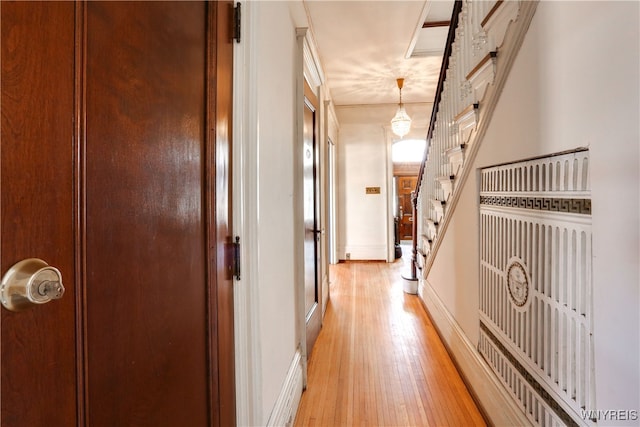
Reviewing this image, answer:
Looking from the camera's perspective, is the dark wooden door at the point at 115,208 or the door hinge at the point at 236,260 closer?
the dark wooden door at the point at 115,208

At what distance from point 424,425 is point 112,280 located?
5.45ft

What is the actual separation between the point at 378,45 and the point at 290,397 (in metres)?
3.46

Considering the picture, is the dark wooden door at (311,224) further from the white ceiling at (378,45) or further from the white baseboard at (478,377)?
the white baseboard at (478,377)

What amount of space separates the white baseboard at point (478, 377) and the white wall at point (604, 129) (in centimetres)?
60

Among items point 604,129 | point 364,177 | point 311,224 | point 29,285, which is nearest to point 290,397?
point 311,224

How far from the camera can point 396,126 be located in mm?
4539

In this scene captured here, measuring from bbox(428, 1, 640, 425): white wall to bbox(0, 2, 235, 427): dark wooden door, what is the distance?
1.05 metres

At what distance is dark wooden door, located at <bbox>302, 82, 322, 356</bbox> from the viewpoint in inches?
95.4

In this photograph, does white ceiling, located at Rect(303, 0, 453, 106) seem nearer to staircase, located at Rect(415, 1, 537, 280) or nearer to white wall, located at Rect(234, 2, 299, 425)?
staircase, located at Rect(415, 1, 537, 280)

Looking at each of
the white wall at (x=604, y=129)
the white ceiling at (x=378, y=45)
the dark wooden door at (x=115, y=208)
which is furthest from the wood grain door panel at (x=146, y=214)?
the white ceiling at (x=378, y=45)

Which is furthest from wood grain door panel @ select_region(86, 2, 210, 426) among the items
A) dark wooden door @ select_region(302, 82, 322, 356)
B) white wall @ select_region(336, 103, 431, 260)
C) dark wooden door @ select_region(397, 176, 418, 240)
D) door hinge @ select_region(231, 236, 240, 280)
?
dark wooden door @ select_region(397, 176, 418, 240)

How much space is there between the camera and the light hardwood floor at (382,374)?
1.68 m

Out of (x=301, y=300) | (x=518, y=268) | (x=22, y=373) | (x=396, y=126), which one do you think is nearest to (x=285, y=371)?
(x=301, y=300)

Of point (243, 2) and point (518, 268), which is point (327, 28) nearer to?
point (243, 2)
